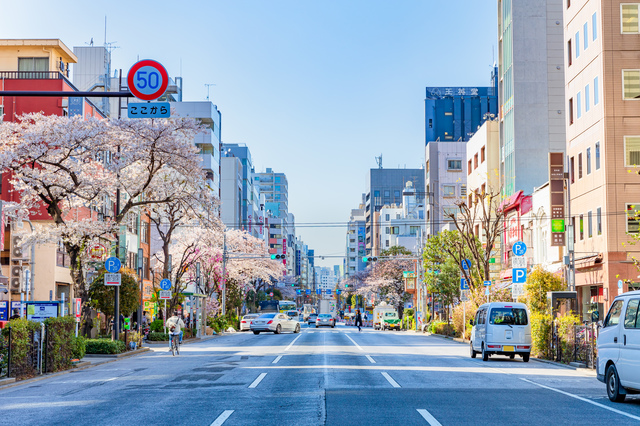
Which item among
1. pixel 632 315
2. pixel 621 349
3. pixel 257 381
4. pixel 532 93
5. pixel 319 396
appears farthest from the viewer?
pixel 532 93

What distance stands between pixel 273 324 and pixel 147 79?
41.7 m

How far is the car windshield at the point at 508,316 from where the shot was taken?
2650 cm

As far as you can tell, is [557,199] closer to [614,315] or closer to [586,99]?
[586,99]

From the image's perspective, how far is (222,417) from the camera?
471 inches

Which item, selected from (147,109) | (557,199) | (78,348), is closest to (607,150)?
(557,199)

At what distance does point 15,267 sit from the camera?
41875 millimetres

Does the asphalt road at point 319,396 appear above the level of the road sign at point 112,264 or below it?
below

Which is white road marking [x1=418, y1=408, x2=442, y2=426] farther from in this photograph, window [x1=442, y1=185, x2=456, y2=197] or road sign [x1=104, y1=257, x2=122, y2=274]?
window [x1=442, y1=185, x2=456, y2=197]

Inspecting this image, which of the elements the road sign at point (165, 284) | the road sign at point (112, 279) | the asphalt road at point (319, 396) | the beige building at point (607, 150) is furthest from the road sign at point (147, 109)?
the road sign at point (165, 284)

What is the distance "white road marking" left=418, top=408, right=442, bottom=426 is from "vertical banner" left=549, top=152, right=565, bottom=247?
3151 centimetres

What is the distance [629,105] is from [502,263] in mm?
21448

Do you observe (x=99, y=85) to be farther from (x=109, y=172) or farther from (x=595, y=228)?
(x=595, y=228)

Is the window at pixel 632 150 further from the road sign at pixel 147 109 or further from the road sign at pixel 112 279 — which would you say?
the road sign at pixel 147 109

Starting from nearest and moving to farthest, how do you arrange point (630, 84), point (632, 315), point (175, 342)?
1. point (632, 315)
2. point (175, 342)
3. point (630, 84)
